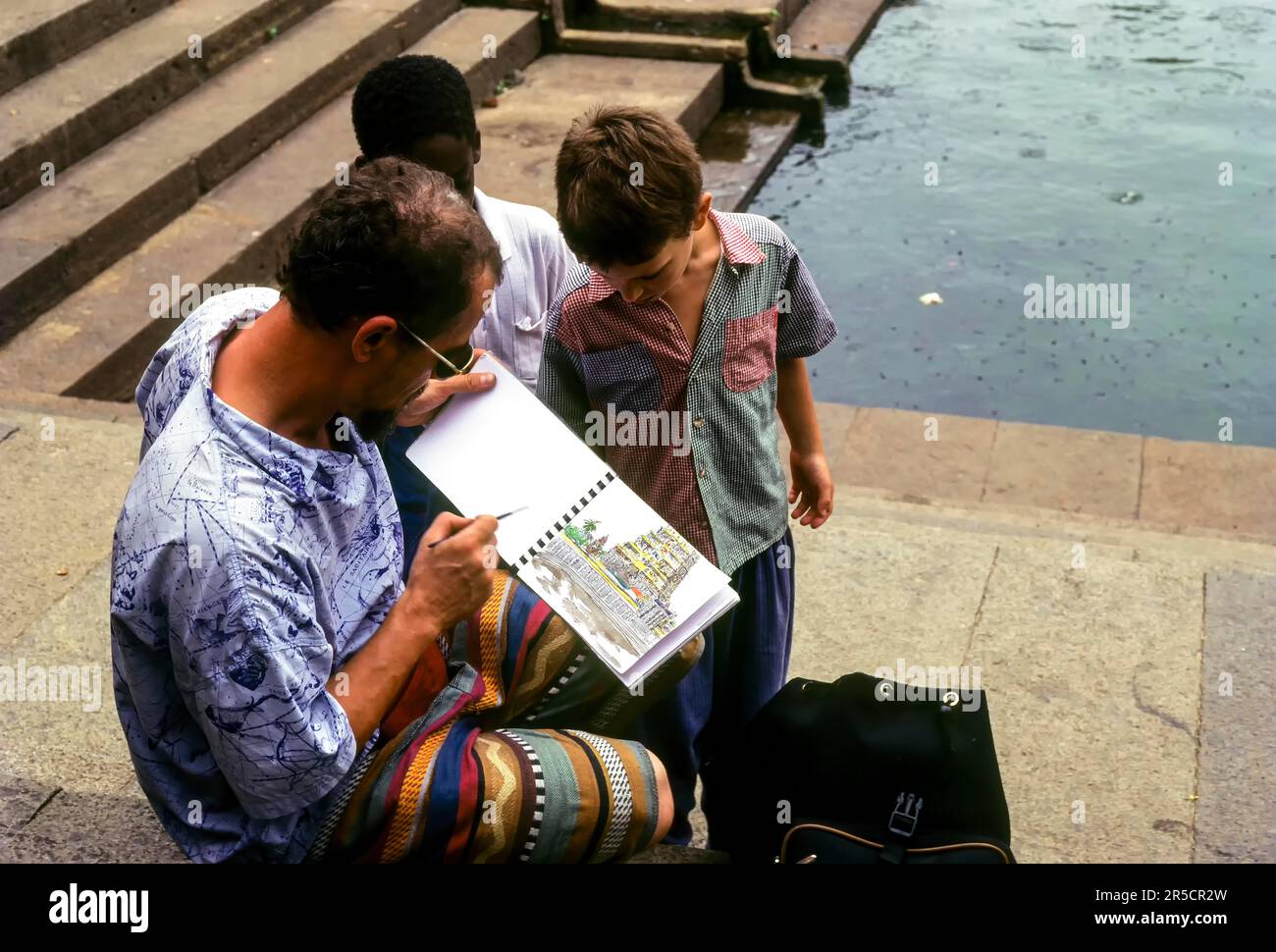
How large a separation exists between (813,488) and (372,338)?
4.43ft

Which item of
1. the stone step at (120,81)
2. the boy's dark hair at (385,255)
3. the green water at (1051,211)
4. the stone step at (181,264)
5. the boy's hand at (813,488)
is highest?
the boy's dark hair at (385,255)

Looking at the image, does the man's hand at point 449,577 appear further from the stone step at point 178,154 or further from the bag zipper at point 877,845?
the stone step at point 178,154

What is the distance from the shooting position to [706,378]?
2703 mm

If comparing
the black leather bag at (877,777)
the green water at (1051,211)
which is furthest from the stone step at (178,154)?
the black leather bag at (877,777)

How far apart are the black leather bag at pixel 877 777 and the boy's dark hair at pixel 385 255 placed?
1.01 m

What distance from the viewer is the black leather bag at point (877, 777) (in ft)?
7.73

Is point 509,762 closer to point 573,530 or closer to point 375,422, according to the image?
point 573,530

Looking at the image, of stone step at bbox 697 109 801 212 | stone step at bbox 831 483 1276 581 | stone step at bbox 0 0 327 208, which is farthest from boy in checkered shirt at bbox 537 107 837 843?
stone step at bbox 697 109 801 212

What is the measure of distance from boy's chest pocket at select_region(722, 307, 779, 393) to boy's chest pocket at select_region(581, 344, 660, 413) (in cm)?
15

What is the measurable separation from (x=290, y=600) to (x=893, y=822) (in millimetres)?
1101

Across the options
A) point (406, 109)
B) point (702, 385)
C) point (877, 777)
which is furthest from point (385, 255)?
point (877, 777)

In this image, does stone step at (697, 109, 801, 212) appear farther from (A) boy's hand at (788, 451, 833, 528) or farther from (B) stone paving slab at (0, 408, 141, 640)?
(A) boy's hand at (788, 451, 833, 528)

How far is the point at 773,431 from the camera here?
2.88m
